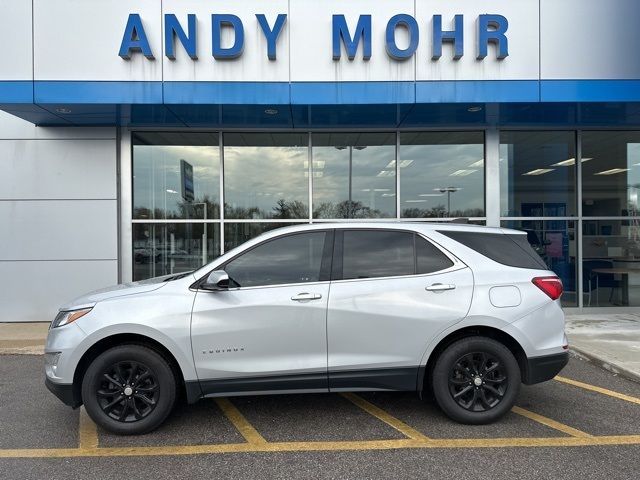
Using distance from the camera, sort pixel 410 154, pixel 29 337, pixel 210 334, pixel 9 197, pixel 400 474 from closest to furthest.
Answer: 1. pixel 400 474
2. pixel 210 334
3. pixel 29 337
4. pixel 9 197
5. pixel 410 154

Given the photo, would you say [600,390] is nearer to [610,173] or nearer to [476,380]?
[476,380]

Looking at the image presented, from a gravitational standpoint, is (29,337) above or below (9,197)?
below

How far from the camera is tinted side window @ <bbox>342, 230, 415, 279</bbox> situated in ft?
14.1

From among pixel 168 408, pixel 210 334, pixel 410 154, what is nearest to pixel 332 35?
pixel 410 154

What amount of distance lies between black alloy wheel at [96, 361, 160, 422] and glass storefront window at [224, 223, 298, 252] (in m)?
6.05

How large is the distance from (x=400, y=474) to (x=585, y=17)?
8624mm

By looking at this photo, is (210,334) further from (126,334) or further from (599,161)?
A: (599,161)

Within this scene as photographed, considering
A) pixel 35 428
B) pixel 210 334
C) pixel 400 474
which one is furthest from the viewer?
pixel 35 428

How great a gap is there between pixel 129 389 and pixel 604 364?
5.78 metres

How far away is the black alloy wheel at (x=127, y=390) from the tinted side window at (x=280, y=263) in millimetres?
1090

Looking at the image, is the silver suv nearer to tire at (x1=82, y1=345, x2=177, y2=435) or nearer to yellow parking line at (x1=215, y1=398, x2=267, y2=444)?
tire at (x1=82, y1=345, x2=177, y2=435)

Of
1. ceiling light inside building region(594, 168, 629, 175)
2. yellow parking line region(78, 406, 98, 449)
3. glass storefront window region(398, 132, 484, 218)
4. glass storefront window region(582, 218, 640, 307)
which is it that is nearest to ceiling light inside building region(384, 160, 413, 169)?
glass storefront window region(398, 132, 484, 218)

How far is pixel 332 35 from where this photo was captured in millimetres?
8312

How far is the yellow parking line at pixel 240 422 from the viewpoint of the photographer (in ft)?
13.4
